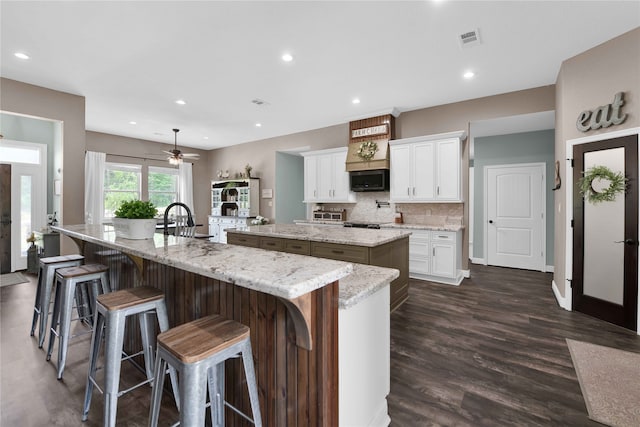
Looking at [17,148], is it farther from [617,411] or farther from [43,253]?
[617,411]

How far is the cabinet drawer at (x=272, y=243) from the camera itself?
11.4ft

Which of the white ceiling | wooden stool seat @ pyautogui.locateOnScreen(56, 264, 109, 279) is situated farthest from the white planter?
the white ceiling

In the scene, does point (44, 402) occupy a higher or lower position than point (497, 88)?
lower

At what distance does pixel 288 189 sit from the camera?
7.40 metres

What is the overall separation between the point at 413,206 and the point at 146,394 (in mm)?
4611

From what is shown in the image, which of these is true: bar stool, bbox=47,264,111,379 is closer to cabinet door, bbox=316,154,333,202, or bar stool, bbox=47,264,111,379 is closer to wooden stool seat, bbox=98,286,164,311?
wooden stool seat, bbox=98,286,164,311

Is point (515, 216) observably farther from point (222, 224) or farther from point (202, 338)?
point (222, 224)

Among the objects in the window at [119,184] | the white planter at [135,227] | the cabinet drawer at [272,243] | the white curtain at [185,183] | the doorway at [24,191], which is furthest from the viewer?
the white curtain at [185,183]

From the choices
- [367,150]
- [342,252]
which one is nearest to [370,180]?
[367,150]

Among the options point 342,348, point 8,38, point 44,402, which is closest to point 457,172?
point 342,348

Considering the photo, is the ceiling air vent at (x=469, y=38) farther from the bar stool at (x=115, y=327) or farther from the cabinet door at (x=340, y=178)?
the bar stool at (x=115, y=327)

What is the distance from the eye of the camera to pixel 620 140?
2916 mm

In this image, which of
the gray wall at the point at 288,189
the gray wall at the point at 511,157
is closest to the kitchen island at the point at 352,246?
the gray wall at the point at 288,189

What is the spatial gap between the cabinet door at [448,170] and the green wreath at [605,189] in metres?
1.53
